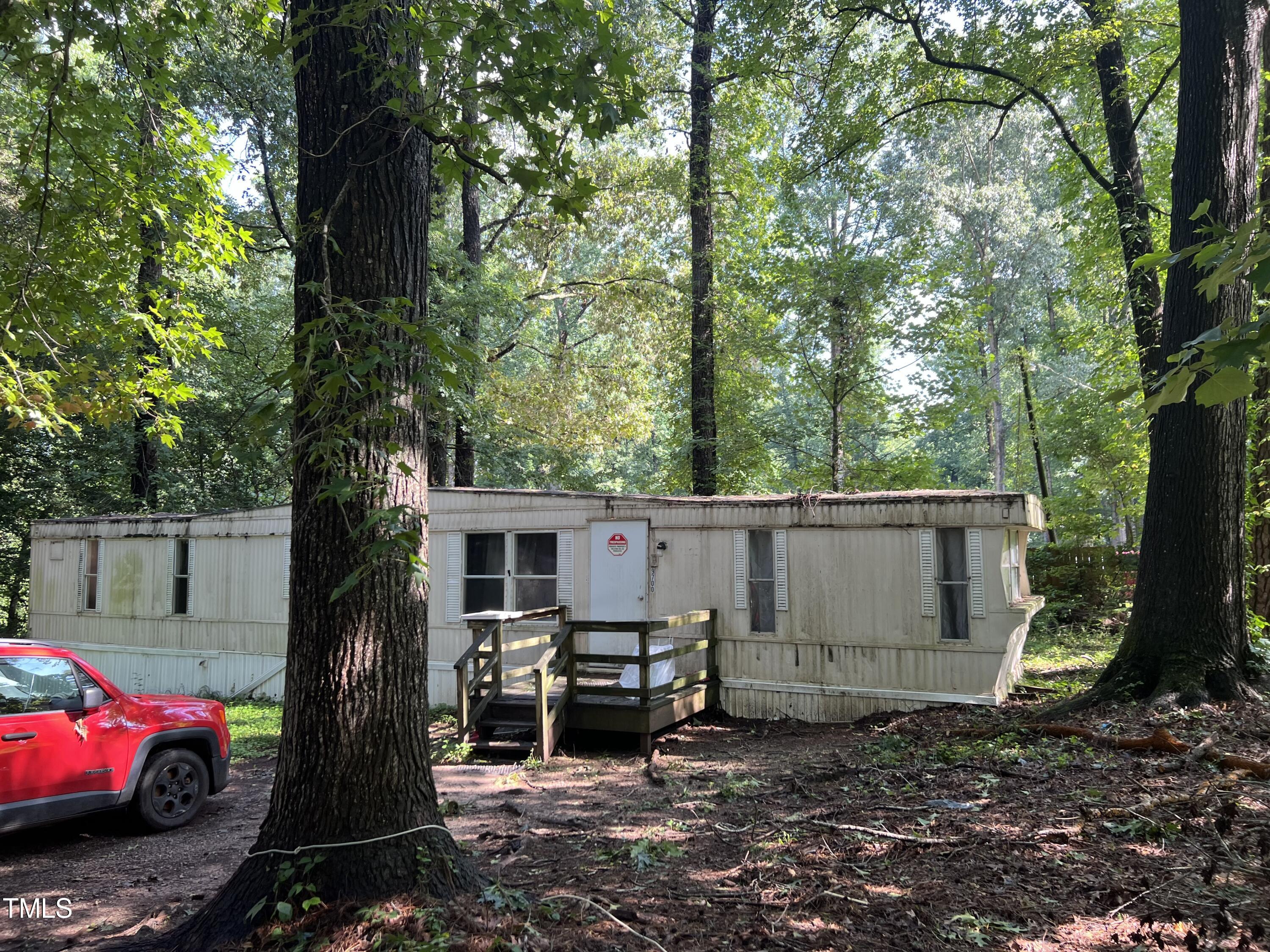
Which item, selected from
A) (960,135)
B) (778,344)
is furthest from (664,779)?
(960,135)

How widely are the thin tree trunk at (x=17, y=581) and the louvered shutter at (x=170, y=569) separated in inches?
367

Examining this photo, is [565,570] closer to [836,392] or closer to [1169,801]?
[836,392]

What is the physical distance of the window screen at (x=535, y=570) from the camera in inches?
461

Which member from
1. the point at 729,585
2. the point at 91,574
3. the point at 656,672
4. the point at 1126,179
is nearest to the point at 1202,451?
the point at 1126,179

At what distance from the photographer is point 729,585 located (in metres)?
10.8

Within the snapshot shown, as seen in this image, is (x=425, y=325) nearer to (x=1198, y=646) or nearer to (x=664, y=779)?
(x=664, y=779)

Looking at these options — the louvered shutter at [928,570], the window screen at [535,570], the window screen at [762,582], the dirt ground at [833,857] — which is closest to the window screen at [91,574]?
the window screen at [535,570]

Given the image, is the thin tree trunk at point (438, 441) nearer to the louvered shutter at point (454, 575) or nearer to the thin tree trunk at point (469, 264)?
the thin tree trunk at point (469, 264)

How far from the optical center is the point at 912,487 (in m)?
17.8

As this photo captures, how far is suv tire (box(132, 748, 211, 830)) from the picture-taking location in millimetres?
6285

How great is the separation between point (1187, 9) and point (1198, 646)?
5604 millimetres

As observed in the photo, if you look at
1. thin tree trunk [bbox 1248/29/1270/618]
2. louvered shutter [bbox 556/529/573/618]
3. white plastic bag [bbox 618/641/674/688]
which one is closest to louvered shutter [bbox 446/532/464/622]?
louvered shutter [bbox 556/529/573/618]

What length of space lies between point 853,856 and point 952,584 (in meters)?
5.84

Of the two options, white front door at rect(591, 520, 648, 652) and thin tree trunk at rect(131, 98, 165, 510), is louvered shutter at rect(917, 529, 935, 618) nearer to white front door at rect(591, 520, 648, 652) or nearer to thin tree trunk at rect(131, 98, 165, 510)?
white front door at rect(591, 520, 648, 652)
